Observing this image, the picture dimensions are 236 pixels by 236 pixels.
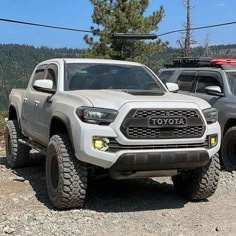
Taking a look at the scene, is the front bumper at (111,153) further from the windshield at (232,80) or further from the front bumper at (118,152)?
the windshield at (232,80)

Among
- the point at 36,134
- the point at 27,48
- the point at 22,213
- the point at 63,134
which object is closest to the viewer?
the point at 22,213

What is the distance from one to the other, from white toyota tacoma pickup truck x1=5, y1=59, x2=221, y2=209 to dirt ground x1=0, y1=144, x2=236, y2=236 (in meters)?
0.26

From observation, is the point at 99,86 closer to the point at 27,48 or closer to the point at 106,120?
the point at 106,120

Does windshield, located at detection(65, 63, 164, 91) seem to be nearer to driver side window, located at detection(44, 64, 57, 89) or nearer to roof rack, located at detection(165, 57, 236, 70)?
driver side window, located at detection(44, 64, 57, 89)

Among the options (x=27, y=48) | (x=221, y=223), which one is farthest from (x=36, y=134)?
(x=27, y=48)

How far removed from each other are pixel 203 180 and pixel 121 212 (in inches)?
46.9

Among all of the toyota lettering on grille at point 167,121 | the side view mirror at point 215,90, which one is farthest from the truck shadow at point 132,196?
the side view mirror at point 215,90

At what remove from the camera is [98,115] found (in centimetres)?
566

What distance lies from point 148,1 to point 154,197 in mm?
19923

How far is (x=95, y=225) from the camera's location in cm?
555

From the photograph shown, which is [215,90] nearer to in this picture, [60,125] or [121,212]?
[60,125]

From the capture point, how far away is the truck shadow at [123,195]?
6.38 m

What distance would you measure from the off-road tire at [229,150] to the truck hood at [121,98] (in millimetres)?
2824

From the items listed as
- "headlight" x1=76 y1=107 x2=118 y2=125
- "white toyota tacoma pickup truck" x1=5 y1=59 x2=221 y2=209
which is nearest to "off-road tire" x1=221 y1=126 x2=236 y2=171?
"white toyota tacoma pickup truck" x1=5 y1=59 x2=221 y2=209
